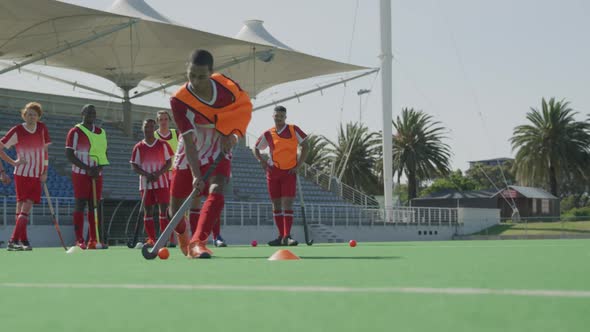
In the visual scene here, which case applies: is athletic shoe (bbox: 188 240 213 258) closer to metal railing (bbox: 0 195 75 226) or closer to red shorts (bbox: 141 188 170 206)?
red shorts (bbox: 141 188 170 206)

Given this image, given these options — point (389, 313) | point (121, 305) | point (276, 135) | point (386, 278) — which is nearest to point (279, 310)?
point (389, 313)

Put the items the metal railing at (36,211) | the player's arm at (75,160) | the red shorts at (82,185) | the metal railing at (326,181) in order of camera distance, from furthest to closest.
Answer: the metal railing at (326,181)
the metal railing at (36,211)
the red shorts at (82,185)
the player's arm at (75,160)

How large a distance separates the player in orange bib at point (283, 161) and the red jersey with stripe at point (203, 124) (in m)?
3.98

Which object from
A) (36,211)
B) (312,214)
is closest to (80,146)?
(36,211)

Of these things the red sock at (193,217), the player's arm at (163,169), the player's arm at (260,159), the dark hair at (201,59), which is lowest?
the red sock at (193,217)

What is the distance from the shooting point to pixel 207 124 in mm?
6207

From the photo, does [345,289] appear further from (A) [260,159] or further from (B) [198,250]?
(A) [260,159]

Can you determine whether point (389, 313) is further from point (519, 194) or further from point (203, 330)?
point (519, 194)


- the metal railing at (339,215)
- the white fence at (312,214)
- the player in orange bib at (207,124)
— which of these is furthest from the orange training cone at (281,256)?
the metal railing at (339,215)

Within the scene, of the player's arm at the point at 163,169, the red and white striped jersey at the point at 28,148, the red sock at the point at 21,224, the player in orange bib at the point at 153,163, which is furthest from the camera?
the player in orange bib at the point at 153,163

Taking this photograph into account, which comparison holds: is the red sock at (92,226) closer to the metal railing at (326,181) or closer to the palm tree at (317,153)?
the metal railing at (326,181)

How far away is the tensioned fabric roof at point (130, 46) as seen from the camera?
87.4 feet

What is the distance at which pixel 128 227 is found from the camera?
20.1 meters

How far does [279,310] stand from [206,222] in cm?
382
